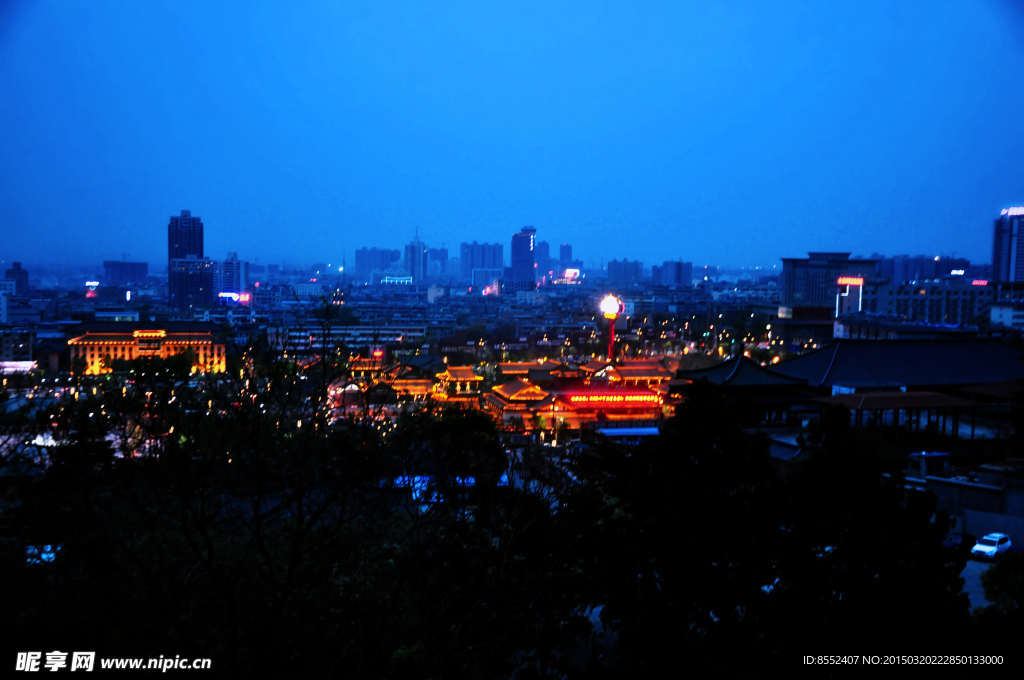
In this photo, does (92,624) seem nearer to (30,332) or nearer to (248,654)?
(248,654)

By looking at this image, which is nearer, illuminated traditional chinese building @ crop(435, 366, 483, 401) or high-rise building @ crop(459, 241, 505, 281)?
illuminated traditional chinese building @ crop(435, 366, 483, 401)

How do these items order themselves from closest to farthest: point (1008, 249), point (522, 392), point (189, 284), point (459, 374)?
point (522, 392) → point (459, 374) → point (189, 284) → point (1008, 249)

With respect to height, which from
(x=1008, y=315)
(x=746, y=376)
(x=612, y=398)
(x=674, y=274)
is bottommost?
(x=612, y=398)

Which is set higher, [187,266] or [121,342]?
[187,266]

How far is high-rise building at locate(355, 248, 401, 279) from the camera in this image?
58656 millimetres

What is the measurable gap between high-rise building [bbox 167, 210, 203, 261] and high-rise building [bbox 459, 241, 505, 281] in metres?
29.7

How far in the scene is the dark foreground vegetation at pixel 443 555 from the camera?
2580 mm

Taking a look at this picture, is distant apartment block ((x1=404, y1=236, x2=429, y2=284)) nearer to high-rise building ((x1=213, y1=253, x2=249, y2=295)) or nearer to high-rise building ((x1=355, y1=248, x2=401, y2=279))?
high-rise building ((x1=355, y1=248, x2=401, y2=279))

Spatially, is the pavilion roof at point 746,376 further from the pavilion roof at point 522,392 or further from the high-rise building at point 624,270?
the high-rise building at point 624,270

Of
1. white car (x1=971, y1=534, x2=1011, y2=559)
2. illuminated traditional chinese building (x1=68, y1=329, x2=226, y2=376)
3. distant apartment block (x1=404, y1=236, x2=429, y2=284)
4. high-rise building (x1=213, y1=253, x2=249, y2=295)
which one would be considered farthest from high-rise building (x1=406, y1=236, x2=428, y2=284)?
white car (x1=971, y1=534, x2=1011, y2=559)

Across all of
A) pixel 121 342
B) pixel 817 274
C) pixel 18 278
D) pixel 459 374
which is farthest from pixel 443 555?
pixel 817 274

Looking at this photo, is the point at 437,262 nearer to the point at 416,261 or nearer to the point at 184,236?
the point at 416,261

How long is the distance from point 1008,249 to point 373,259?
137ft

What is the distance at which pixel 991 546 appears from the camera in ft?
17.3
